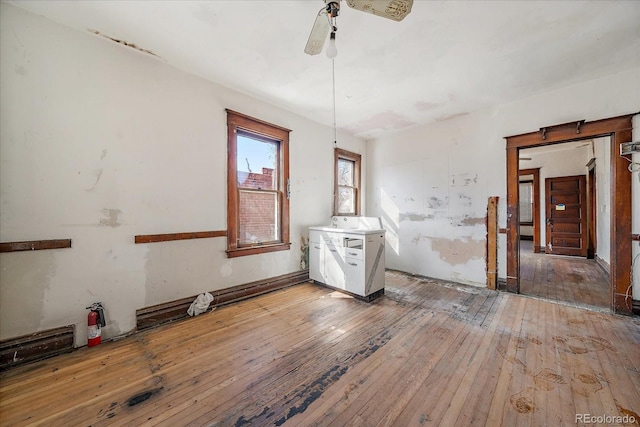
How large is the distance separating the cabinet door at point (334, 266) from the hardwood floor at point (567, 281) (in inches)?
111

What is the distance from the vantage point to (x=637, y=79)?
2918 mm

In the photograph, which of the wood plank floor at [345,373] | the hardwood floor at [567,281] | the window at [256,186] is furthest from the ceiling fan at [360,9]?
the hardwood floor at [567,281]

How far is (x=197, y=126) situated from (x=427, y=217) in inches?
163

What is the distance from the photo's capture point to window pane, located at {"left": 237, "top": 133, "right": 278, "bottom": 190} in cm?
361

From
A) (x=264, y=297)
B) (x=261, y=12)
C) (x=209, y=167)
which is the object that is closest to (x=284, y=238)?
(x=264, y=297)

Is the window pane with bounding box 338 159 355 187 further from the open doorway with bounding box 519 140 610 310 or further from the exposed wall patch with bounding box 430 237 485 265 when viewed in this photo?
the open doorway with bounding box 519 140 610 310

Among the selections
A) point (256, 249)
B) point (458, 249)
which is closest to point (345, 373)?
point (256, 249)

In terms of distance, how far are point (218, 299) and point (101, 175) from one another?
1.93 metres

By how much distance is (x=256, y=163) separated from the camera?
149 inches

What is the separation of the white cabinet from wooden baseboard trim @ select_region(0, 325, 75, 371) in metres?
2.99

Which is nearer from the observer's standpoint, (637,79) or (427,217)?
(637,79)

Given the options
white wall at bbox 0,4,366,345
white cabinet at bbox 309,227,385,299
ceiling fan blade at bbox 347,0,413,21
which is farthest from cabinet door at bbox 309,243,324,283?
ceiling fan blade at bbox 347,0,413,21

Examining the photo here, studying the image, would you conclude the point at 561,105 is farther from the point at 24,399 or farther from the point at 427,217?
the point at 24,399

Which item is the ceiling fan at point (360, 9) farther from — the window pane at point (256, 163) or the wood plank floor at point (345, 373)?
the wood plank floor at point (345, 373)
